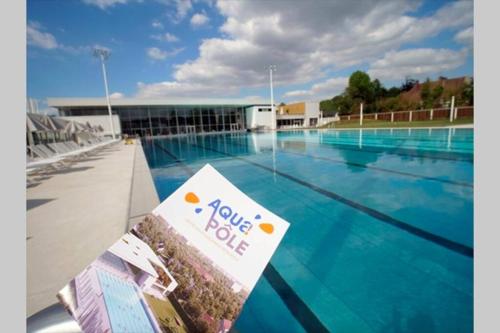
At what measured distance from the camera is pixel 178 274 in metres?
0.77

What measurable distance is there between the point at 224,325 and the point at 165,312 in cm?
20

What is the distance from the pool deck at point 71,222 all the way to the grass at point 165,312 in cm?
186

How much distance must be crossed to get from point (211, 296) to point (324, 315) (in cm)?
193

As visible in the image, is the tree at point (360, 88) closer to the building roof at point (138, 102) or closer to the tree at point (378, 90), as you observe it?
the tree at point (378, 90)

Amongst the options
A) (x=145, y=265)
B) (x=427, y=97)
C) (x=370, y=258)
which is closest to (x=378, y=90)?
(x=427, y=97)

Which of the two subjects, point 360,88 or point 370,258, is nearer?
point 370,258

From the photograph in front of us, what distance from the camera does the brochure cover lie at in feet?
2.36

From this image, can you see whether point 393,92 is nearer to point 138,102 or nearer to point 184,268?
point 138,102

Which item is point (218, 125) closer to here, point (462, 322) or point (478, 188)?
point (478, 188)

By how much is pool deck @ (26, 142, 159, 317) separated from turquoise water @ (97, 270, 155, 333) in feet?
5.76

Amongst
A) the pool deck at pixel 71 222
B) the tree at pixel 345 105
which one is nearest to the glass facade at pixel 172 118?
the tree at pixel 345 105

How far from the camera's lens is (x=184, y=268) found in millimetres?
773

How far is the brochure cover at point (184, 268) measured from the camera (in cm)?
72

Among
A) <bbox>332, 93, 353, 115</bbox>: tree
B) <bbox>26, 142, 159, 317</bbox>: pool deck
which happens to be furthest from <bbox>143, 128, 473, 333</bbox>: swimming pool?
<bbox>332, 93, 353, 115</bbox>: tree
